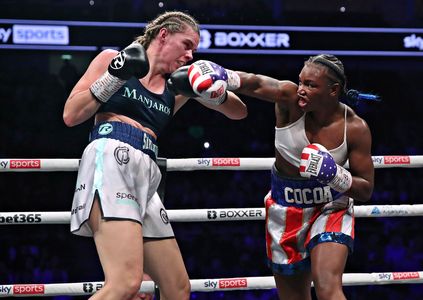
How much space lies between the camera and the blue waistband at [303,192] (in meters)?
2.88

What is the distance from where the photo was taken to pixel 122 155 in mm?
2457

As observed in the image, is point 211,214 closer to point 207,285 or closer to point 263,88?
point 207,285

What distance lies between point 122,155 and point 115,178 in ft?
0.28

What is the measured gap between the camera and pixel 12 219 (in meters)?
3.20

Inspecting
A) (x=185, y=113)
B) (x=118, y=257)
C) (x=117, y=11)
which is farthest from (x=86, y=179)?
(x=185, y=113)

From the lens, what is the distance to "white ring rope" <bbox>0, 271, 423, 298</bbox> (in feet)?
10.4

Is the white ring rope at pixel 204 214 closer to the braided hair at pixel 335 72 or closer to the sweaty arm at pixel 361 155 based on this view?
the sweaty arm at pixel 361 155

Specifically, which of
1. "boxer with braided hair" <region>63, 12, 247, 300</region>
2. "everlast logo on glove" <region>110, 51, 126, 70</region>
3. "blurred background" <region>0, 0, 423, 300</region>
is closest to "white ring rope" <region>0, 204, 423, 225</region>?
"boxer with braided hair" <region>63, 12, 247, 300</region>

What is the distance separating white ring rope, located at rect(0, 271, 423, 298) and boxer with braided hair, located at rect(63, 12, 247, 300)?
2.23 feet

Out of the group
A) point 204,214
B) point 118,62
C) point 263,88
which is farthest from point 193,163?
point 118,62

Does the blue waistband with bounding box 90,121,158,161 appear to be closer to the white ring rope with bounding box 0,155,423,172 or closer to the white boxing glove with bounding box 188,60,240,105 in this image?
the white boxing glove with bounding box 188,60,240,105

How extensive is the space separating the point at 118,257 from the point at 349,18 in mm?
4788

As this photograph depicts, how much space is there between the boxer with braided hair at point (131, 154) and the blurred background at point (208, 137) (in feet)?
12.0

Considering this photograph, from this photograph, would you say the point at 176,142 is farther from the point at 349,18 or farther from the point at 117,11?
the point at 349,18
